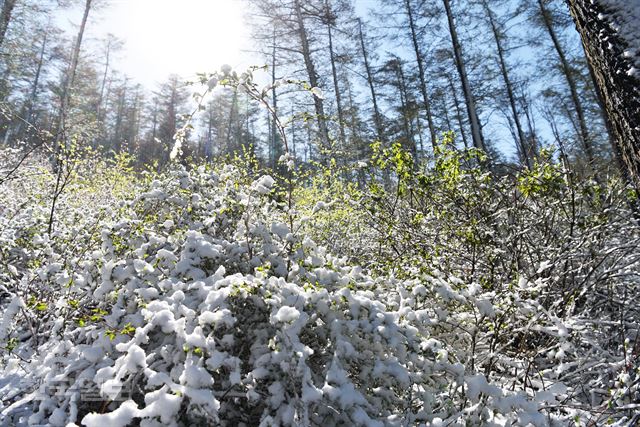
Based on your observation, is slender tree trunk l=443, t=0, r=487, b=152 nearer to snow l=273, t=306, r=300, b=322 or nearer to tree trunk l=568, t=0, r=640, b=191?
tree trunk l=568, t=0, r=640, b=191

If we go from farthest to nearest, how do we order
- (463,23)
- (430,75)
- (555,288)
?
(430,75) → (463,23) → (555,288)

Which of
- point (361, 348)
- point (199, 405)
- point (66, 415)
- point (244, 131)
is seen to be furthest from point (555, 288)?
point (244, 131)

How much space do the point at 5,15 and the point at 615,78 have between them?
15.9 metres

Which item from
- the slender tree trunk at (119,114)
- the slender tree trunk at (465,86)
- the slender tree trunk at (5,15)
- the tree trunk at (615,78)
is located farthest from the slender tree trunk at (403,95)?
the slender tree trunk at (119,114)

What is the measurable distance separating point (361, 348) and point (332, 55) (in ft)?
43.4

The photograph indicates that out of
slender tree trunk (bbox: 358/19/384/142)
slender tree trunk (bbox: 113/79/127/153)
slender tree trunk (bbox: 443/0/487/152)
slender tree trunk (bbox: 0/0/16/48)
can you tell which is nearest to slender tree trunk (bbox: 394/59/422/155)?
slender tree trunk (bbox: 358/19/384/142)

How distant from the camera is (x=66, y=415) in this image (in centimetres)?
167

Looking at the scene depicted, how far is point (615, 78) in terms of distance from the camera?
66.2 inches

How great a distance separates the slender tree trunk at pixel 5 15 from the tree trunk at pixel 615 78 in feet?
49.5

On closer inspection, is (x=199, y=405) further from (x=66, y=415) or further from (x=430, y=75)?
Answer: (x=430, y=75)

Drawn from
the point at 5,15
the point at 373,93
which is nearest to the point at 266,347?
the point at 5,15

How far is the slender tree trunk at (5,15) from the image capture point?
11180 millimetres

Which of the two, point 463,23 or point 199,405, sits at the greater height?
point 463,23

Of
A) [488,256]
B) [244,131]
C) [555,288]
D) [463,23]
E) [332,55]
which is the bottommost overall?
[555,288]
